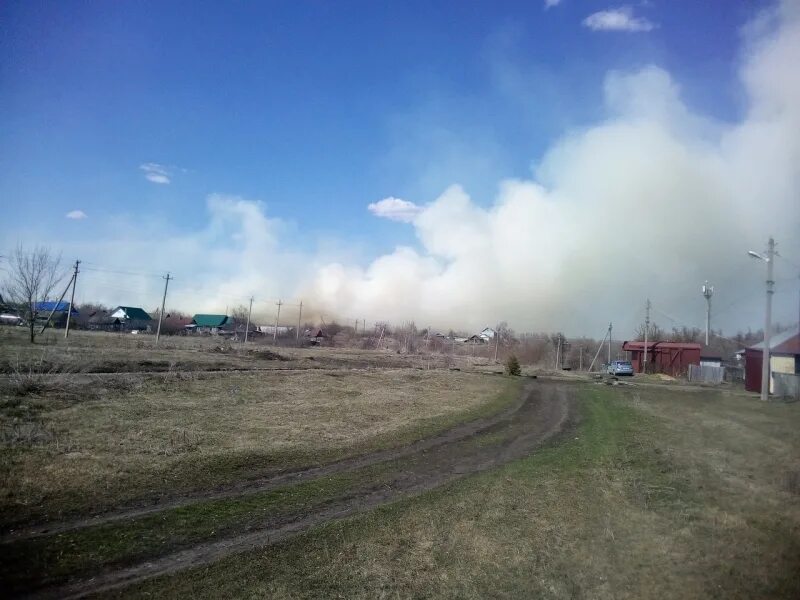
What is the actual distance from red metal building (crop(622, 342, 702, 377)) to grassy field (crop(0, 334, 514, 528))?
1473 inches

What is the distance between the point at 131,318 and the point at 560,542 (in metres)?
105

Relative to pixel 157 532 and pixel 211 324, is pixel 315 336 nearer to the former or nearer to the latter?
pixel 211 324

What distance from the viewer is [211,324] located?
105m

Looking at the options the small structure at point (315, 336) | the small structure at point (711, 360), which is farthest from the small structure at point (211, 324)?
the small structure at point (711, 360)

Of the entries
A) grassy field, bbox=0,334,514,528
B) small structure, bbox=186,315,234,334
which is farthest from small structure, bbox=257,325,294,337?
grassy field, bbox=0,334,514,528

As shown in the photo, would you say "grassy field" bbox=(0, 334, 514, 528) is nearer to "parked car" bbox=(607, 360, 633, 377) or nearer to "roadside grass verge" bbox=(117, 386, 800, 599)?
"roadside grass verge" bbox=(117, 386, 800, 599)

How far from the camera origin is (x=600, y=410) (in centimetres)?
1994

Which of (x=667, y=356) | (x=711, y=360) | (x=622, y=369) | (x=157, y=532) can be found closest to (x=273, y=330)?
(x=622, y=369)

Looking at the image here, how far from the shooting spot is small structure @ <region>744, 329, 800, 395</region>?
12.6 metres

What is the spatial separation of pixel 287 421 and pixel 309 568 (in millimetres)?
9076

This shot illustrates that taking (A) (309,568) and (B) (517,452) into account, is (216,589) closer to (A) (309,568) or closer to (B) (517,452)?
(A) (309,568)

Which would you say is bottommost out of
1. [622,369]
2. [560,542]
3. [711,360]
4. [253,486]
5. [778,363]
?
[253,486]

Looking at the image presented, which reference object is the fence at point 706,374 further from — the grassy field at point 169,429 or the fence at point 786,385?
the grassy field at point 169,429

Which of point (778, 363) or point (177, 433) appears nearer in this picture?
point (177, 433)
